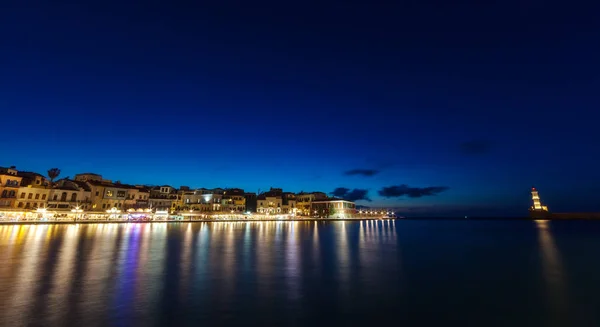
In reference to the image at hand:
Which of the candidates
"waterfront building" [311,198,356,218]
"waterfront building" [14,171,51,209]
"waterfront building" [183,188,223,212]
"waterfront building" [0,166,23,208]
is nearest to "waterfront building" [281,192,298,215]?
"waterfront building" [311,198,356,218]

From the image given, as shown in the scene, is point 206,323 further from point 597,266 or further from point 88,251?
point 597,266

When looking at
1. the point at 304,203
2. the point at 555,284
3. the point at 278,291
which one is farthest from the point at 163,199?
the point at 555,284

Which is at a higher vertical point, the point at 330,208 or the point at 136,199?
the point at 136,199

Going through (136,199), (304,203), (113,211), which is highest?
(304,203)

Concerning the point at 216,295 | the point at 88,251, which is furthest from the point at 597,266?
the point at 88,251

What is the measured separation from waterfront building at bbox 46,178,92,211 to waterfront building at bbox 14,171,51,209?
101 centimetres

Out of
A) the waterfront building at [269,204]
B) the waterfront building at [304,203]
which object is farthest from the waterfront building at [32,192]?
the waterfront building at [304,203]

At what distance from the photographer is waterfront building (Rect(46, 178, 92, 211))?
5625 cm

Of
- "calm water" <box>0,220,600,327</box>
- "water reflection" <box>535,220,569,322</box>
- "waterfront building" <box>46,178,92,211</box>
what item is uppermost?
"waterfront building" <box>46,178,92,211</box>

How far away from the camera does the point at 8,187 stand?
49.6 m

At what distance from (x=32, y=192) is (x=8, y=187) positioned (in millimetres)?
3750

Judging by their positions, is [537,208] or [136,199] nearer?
[136,199]

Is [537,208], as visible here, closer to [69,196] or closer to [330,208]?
[330,208]

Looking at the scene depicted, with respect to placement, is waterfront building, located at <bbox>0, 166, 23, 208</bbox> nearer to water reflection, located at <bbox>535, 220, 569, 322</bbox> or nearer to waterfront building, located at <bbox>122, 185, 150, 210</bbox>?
waterfront building, located at <bbox>122, 185, 150, 210</bbox>
